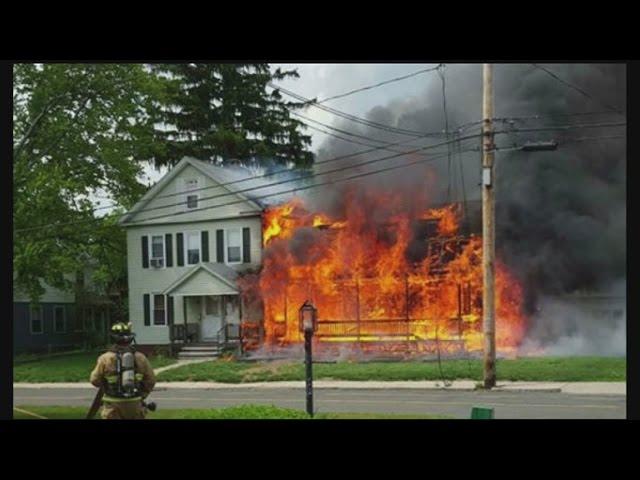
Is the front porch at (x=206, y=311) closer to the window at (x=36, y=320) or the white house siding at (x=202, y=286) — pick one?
the white house siding at (x=202, y=286)

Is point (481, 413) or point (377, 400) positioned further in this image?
point (377, 400)

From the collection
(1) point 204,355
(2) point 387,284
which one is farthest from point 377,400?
(1) point 204,355

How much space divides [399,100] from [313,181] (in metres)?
1.47

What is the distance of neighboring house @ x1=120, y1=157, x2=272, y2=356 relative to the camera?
38.2 ft

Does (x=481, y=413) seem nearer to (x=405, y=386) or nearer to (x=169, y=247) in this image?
(x=405, y=386)

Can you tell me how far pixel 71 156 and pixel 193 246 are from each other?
1.95 meters

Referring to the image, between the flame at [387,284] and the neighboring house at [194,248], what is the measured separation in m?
0.49

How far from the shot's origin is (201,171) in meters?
11.6

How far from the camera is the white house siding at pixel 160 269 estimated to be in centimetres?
1142

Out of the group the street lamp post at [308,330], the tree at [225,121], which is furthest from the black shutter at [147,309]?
the street lamp post at [308,330]

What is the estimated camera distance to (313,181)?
38.1ft

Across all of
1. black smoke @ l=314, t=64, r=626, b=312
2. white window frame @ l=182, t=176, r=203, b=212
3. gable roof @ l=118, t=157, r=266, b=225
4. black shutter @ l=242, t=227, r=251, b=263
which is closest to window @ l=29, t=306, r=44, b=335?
gable roof @ l=118, t=157, r=266, b=225

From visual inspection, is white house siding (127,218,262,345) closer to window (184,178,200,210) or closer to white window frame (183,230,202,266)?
white window frame (183,230,202,266)

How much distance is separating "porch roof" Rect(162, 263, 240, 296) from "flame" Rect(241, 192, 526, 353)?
54cm
